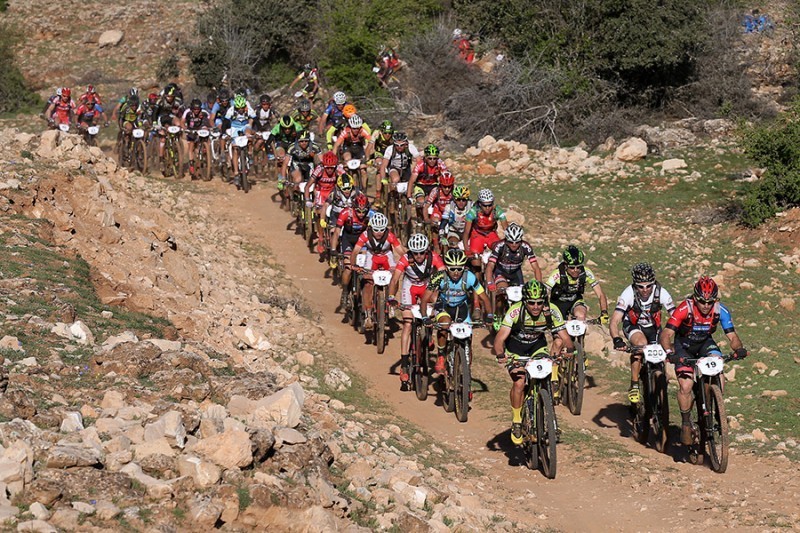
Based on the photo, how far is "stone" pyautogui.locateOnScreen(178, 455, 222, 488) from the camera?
8477 millimetres

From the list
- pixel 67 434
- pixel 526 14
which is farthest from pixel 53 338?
pixel 526 14

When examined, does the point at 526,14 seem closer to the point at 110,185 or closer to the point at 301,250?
the point at 301,250

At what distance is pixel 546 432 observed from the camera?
1188 centimetres

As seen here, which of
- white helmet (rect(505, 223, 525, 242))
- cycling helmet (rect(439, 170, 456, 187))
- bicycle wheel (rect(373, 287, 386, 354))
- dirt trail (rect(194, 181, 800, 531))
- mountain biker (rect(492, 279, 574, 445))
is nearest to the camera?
dirt trail (rect(194, 181, 800, 531))

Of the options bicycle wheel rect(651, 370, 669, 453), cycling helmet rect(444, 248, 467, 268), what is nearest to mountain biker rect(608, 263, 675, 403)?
bicycle wheel rect(651, 370, 669, 453)

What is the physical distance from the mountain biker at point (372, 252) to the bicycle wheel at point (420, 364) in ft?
6.09

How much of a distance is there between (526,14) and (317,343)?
1736cm

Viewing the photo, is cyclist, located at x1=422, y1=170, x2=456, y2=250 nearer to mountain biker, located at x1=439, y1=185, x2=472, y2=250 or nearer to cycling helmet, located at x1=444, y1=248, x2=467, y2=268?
mountain biker, located at x1=439, y1=185, x2=472, y2=250

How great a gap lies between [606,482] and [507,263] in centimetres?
483

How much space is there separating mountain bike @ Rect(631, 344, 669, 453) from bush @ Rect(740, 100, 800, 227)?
9.61 meters

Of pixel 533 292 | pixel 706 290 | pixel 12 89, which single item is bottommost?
pixel 12 89

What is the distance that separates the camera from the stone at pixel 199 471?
8477mm

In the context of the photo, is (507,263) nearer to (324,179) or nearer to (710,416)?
(710,416)

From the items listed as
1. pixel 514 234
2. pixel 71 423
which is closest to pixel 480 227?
pixel 514 234
